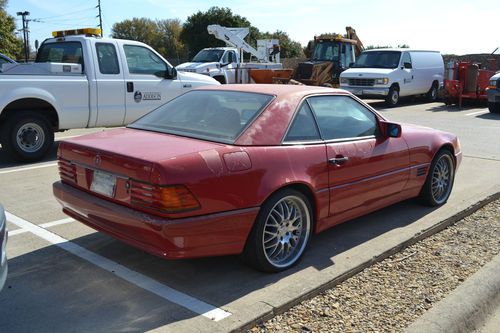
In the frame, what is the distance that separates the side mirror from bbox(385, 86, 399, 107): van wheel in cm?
1380

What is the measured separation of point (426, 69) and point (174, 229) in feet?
62.4

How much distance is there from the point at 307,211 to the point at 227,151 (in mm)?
921

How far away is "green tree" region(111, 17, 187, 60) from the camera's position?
307 ft

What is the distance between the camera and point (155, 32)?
312 ft

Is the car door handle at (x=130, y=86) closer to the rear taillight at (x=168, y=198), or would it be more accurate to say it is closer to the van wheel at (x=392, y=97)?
the rear taillight at (x=168, y=198)

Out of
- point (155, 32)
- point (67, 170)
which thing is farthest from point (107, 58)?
point (155, 32)

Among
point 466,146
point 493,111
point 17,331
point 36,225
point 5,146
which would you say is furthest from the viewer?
point 493,111

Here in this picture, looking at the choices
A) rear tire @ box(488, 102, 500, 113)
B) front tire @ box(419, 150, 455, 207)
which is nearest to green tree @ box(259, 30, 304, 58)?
rear tire @ box(488, 102, 500, 113)

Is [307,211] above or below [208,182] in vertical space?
below

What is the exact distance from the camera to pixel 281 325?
3.21 meters

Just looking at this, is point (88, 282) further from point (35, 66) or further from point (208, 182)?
point (35, 66)

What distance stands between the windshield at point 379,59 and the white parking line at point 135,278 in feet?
53.1

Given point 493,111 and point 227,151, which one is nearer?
point 227,151

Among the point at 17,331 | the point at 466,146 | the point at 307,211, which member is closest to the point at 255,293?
the point at 307,211
